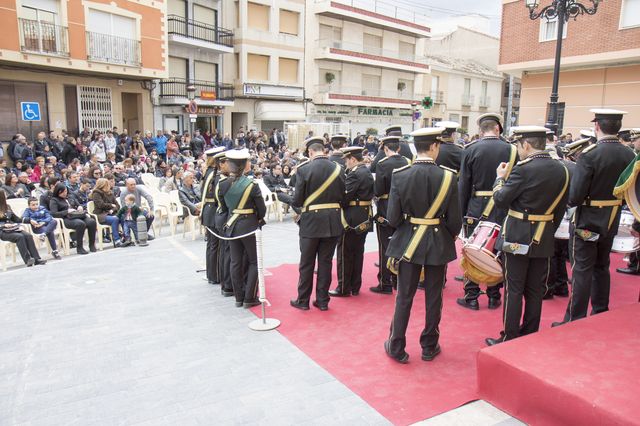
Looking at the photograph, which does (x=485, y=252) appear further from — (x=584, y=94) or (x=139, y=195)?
(x=584, y=94)

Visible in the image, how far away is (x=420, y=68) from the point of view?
124ft

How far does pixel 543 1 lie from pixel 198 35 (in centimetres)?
1568

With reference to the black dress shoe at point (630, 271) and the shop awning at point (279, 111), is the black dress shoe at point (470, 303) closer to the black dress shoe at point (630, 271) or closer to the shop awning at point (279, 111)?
the black dress shoe at point (630, 271)

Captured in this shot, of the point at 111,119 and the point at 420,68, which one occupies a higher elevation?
the point at 420,68

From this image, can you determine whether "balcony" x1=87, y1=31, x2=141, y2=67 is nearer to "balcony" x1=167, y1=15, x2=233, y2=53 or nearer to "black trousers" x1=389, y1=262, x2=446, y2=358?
"balcony" x1=167, y1=15, x2=233, y2=53

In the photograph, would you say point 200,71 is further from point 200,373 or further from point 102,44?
point 200,373

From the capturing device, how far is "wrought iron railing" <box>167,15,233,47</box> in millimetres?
23656

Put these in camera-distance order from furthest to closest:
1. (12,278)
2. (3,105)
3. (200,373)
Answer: (3,105) → (12,278) → (200,373)

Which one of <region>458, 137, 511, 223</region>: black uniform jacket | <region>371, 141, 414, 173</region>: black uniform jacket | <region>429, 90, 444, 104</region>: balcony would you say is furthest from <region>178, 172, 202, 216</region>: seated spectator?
<region>429, 90, 444, 104</region>: balcony

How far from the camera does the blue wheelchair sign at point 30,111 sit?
17.4 m

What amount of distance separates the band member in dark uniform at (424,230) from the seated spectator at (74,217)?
6499mm

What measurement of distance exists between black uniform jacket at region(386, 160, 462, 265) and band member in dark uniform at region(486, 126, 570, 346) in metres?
0.44

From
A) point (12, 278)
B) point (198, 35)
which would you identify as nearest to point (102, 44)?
point (198, 35)

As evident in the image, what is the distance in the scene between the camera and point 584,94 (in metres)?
19.7
